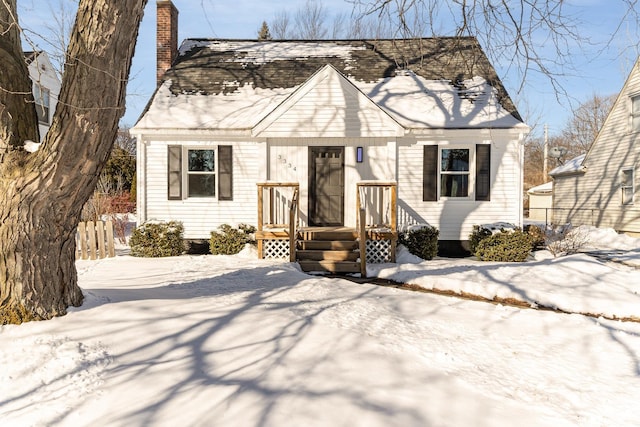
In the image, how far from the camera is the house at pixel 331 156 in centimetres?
1134

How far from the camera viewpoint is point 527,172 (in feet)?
175

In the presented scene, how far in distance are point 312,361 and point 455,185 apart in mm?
9502

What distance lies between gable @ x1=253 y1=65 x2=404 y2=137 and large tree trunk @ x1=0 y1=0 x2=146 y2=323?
694 centimetres

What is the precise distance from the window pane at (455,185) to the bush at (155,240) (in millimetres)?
7837

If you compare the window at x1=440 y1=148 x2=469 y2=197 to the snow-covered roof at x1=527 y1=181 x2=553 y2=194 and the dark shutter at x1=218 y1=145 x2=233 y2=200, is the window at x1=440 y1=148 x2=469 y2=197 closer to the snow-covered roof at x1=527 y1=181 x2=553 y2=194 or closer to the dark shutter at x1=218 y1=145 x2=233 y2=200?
the dark shutter at x1=218 y1=145 x2=233 y2=200

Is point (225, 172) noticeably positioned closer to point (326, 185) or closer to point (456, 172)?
point (326, 185)

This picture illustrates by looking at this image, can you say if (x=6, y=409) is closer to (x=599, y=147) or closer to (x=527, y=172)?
(x=599, y=147)

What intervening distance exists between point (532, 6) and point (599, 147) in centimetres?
1757

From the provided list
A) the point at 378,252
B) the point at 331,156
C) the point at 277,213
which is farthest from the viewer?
the point at 331,156

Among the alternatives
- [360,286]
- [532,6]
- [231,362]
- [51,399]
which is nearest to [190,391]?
[231,362]

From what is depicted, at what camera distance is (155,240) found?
1109 centimetres

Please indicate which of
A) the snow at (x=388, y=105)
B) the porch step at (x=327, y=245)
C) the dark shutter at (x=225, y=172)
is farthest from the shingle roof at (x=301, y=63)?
the porch step at (x=327, y=245)

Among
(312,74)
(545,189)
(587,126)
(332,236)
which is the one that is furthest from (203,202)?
(587,126)

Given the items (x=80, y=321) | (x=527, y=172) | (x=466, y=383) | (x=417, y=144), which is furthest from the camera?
(x=527, y=172)
